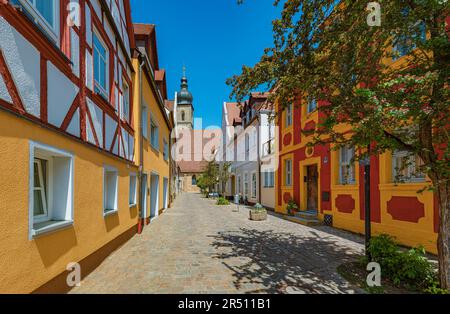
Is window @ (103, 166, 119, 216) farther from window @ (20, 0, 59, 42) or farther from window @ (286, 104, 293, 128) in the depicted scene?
window @ (286, 104, 293, 128)

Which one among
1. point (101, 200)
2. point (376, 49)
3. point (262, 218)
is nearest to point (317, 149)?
point (262, 218)

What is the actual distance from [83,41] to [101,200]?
3.32 meters

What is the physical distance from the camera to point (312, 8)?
441 centimetres

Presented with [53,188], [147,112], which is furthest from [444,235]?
[147,112]

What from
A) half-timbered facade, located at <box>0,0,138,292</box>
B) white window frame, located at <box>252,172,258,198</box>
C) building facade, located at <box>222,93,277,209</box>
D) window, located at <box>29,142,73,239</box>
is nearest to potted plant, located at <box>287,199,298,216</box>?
building facade, located at <box>222,93,277,209</box>

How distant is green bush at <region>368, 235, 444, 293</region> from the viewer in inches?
159

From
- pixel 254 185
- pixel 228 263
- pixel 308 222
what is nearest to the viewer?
pixel 228 263

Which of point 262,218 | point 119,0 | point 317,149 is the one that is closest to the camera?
point 119,0

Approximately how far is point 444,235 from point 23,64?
6.38 metres

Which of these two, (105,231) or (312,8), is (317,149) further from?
(105,231)

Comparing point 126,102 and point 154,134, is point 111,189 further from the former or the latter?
point 154,134

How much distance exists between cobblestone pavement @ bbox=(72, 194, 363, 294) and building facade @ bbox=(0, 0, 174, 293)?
65 centimetres

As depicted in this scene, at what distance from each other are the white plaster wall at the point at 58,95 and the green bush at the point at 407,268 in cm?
609

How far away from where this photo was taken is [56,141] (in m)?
3.79
